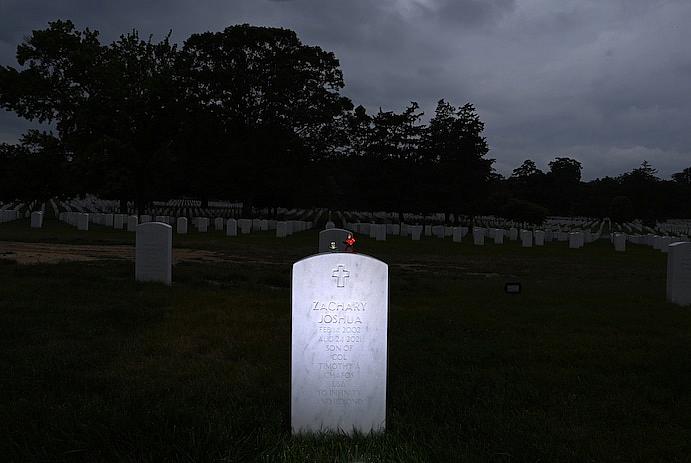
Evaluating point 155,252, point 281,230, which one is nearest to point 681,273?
point 155,252

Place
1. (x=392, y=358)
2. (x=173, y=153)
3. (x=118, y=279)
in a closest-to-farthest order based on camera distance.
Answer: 1. (x=392, y=358)
2. (x=118, y=279)
3. (x=173, y=153)

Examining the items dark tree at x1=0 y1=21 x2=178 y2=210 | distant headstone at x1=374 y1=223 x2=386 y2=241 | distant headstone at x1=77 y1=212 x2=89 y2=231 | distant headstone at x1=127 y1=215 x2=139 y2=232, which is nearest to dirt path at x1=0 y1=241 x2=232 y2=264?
distant headstone at x1=77 y1=212 x2=89 y2=231

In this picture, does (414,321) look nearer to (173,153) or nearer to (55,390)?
(55,390)

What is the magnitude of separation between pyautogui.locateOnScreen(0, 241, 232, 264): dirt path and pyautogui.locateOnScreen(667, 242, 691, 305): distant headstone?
10.9m

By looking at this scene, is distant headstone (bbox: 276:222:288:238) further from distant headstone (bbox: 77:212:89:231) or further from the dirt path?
the dirt path

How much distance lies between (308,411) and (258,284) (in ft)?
23.5

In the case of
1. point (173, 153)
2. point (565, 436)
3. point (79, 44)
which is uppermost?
point (79, 44)

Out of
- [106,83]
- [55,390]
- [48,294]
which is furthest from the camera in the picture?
[106,83]

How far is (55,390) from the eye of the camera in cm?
443

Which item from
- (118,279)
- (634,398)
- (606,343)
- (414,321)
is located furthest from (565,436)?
(118,279)

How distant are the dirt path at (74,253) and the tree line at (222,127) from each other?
18.1 m

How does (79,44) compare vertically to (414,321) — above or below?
above

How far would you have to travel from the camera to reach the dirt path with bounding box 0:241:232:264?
Result: 548 inches

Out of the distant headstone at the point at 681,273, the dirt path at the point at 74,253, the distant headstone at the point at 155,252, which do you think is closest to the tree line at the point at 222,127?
the dirt path at the point at 74,253
